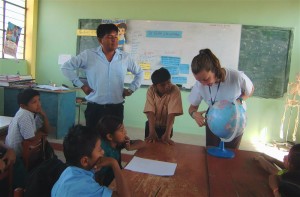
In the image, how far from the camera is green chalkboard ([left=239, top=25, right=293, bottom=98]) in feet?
15.1

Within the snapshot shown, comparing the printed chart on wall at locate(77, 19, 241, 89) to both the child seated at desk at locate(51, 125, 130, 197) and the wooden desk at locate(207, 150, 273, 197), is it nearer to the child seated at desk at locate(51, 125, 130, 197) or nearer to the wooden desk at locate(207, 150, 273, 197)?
the wooden desk at locate(207, 150, 273, 197)

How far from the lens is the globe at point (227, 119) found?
5.13 ft

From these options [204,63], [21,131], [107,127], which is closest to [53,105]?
[21,131]

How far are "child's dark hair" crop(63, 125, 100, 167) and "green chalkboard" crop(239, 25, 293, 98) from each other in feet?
13.4

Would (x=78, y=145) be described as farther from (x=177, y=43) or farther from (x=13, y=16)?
(x=13, y=16)

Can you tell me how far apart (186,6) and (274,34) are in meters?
1.54

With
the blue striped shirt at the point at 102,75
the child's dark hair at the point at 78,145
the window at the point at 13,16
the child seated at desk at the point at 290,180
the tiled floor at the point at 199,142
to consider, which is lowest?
the tiled floor at the point at 199,142

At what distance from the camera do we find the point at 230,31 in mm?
4715

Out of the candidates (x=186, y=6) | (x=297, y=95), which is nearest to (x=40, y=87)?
(x=186, y=6)

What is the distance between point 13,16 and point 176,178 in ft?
16.5

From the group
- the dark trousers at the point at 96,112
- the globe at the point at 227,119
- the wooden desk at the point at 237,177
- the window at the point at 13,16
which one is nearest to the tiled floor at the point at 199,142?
the dark trousers at the point at 96,112

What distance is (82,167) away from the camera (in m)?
1.13

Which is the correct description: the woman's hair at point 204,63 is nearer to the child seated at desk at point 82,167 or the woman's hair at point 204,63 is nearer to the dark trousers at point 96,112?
the child seated at desk at point 82,167

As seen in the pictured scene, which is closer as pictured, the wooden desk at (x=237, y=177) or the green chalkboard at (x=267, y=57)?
the wooden desk at (x=237, y=177)
